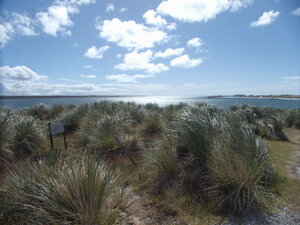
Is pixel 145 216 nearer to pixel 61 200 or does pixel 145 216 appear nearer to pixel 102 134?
pixel 61 200

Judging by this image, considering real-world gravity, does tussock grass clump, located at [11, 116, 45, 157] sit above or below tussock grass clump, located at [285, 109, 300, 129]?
above

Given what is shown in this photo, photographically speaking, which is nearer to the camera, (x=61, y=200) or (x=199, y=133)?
(x=61, y=200)

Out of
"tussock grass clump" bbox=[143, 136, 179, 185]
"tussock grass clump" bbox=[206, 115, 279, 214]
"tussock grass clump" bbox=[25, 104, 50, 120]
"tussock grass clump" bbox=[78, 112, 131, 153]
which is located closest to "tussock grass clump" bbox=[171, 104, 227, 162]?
"tussock grass clump" bbox=[206, 115, 279, 214]

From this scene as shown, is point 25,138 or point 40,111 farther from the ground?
→ point 40,111

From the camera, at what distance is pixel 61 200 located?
2072 mm

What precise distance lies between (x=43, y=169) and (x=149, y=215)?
1829mm

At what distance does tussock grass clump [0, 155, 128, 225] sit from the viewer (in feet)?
6.46

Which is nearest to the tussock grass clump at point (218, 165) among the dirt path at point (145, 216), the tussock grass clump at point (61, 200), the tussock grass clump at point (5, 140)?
the dirt path at point (145, 216)

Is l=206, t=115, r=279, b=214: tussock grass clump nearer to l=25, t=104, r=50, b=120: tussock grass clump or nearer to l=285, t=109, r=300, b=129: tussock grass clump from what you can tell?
l=25, t=104, r=50, b=120: tussock grass clump

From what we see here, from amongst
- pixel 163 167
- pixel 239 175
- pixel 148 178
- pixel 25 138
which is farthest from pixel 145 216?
pixel 25 138

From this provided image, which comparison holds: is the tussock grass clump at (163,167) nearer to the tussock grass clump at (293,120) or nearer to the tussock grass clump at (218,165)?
Answer: the tussock grass clump at (218,165)

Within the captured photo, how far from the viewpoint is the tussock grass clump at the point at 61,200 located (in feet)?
6.46

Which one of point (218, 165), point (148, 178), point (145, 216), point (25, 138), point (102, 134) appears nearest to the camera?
point (145, 216)

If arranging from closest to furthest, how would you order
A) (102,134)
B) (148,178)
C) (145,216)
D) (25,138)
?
(145,216) → (148,178) → (25,138) → (102,134)
